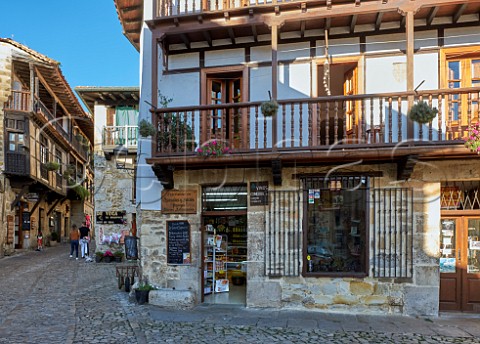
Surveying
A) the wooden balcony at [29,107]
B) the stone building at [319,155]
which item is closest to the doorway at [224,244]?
the stone building at [319,155]

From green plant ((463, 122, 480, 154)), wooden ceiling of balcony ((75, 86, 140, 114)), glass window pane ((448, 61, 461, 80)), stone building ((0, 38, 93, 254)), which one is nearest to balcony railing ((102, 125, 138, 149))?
wooden ceiling of balcony ((75, 86, 140, 114))

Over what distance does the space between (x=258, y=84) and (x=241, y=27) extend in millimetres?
1121

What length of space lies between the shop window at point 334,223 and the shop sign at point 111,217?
11985 mm

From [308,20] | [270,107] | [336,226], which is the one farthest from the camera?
[336,226]

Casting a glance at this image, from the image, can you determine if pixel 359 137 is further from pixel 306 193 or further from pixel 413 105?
pixel 306 193

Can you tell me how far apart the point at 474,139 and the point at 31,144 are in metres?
18.5

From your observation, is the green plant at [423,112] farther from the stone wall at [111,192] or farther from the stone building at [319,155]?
the stone wall at [111,192]

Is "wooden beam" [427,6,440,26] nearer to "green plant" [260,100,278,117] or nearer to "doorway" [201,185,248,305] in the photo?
"green plant" [260,100,278,117]

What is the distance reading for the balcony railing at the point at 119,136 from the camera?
17.6m

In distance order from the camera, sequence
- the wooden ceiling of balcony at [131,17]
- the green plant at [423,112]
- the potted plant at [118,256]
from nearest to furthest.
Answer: the green plant at [423,112] < the wooden ceiling of balcony at [131,17] < the potted plant at [118,256]

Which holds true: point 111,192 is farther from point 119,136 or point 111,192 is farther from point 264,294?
point 264,294

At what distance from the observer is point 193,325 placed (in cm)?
659

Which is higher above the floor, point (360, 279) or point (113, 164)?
point (113, 164)

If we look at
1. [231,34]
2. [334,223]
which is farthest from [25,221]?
[334,223]
